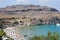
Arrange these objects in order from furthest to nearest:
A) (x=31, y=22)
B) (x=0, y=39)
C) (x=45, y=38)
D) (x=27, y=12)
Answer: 1. (x=27, y=12)
2. (x=31, y=22)
3. (x=0, y=39)
4. (x=45, y=38)

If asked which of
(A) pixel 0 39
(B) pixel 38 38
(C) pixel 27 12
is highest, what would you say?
(B) pixel 38 38

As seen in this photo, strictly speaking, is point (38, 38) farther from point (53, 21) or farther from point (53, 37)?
point (53, 21)

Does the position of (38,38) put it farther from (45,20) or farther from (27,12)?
(27,12)

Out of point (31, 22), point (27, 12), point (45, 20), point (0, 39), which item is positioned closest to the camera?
point (0, 39)

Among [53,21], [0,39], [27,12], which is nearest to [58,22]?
[53,21]

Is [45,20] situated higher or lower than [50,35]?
lower

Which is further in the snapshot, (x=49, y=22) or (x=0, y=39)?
(x=49, y=22)

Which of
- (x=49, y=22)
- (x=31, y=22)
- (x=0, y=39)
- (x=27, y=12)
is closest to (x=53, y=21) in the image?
(x=49, y=22)

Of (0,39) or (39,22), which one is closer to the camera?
(0,39)

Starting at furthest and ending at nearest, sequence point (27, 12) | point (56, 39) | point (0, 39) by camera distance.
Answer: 1. point (27, 12)
2. point (0, 39)
3. point (56, 39)
